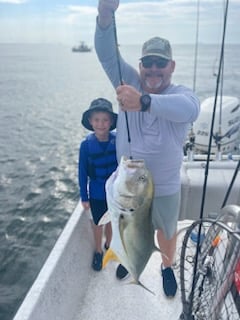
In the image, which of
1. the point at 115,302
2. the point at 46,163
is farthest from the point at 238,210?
the point at 46,163

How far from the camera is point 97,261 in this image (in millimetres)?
3236

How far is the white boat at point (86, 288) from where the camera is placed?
2.43 m

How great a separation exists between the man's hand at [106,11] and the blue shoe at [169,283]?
203 centimetres

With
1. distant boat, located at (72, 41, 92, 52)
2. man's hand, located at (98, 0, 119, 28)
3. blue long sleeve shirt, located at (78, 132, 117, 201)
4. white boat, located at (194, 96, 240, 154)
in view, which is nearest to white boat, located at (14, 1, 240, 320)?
blue long sleeve shirt, located at (78, 132, 117, 201)

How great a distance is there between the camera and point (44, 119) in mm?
17281

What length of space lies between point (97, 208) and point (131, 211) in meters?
1.19

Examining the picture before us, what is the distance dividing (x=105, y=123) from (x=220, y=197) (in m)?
1.62

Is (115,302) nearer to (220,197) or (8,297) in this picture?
(220,197)

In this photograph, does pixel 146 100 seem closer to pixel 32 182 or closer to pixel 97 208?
pixel 97 208

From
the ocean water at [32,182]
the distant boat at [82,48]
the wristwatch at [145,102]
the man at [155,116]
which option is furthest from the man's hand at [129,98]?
the distant boat at [82,48]

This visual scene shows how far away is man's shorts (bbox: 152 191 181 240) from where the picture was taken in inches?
102

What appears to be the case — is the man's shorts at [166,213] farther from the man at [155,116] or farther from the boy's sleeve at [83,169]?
the boy's sleeve at [83,169]

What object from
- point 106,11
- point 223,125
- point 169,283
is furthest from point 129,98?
point 223,125

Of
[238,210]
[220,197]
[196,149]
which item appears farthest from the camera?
[196,149]
